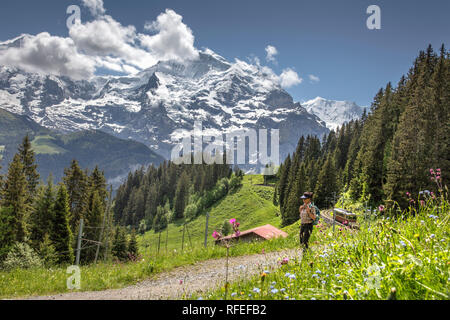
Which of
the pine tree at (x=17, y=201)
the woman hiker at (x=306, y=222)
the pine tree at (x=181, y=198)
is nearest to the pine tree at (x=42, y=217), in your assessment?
the pine tree at (x=17, y=201)

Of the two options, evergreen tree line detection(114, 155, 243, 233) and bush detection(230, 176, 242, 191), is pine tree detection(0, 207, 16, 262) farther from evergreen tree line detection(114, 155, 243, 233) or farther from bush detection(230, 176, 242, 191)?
bush detection(230, 176, 242, 191)

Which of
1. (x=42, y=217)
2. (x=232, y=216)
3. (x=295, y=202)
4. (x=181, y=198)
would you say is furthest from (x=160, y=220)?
(x=42, y=217)

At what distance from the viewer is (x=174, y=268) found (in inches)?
399

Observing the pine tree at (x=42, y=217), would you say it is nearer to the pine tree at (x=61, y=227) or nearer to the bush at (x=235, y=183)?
the pine tree at (x=61, y=227)

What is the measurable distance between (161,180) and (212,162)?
3150 cm

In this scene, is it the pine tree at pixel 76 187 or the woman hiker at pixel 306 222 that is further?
the pine tree at pixel 76 187

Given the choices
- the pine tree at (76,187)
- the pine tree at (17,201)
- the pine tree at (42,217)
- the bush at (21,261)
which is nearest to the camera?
the bush at (21,261)

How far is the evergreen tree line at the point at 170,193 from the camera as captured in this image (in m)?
133

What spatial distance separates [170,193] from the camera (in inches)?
6181

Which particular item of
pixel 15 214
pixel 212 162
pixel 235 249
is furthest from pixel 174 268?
pixel 212 162

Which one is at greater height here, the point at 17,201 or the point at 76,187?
the point at 76,187

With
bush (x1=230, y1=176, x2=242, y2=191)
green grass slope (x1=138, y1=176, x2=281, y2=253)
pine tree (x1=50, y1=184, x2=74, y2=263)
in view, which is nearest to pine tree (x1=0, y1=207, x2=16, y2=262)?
pine tree (x1=50, y1=184, x2=74, y2=263)

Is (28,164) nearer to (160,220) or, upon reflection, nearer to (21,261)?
(21,261)

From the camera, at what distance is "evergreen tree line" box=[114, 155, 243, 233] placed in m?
133
